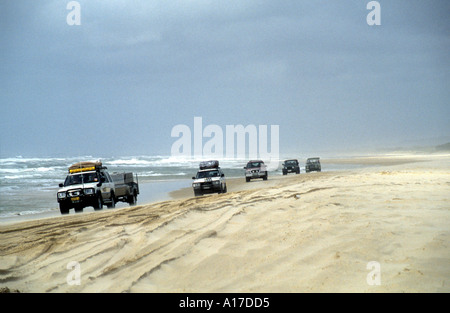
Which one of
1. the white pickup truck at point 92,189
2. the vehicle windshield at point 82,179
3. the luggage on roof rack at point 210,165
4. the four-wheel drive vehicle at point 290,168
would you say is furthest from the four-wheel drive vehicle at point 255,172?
the vehicle windshield at point 82,179

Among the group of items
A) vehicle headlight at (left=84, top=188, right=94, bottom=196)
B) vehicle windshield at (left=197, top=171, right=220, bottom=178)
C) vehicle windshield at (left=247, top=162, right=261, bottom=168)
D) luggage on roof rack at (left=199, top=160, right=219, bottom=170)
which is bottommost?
vehicle headlight at (left=84, top=188, right=94, bottom=196)

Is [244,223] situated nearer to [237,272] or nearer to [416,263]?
[237,272]

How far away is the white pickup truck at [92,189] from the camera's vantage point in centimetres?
1620

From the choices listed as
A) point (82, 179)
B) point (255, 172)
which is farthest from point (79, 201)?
point (255, 172)

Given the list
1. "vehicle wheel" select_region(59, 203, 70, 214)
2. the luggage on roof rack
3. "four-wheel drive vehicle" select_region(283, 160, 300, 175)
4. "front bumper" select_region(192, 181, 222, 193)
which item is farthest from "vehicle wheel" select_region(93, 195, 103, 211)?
"four-wheel drive vehicle" select_region(283, 160, 300, 175)

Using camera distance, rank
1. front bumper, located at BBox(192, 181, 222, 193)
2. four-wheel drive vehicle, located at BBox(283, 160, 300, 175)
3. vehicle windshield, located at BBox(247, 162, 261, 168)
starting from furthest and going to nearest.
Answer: four-wheel drive vehicle, located at BBox(283, 160, 300, 175) → vehicle windshield, located at BBox(247, 162, 261, 168) → front bumper, located at BBox(192, 181, 222, 193)

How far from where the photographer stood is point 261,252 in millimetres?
5379

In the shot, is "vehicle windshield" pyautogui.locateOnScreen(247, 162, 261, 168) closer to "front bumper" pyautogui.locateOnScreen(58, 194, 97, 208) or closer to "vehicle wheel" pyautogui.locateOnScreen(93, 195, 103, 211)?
"vehicle wheel" pyautogui.locateOnScreen(93, 195, 103, 211)

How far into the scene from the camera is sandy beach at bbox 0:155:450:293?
429 cm

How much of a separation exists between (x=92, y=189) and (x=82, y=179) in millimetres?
1130

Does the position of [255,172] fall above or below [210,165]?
below

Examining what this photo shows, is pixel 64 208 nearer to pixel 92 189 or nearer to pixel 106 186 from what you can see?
pixel 92 189

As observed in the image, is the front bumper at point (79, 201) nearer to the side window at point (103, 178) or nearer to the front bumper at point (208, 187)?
the side window at point (103, 178)

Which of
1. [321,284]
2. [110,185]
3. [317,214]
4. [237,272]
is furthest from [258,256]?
[110,185]
